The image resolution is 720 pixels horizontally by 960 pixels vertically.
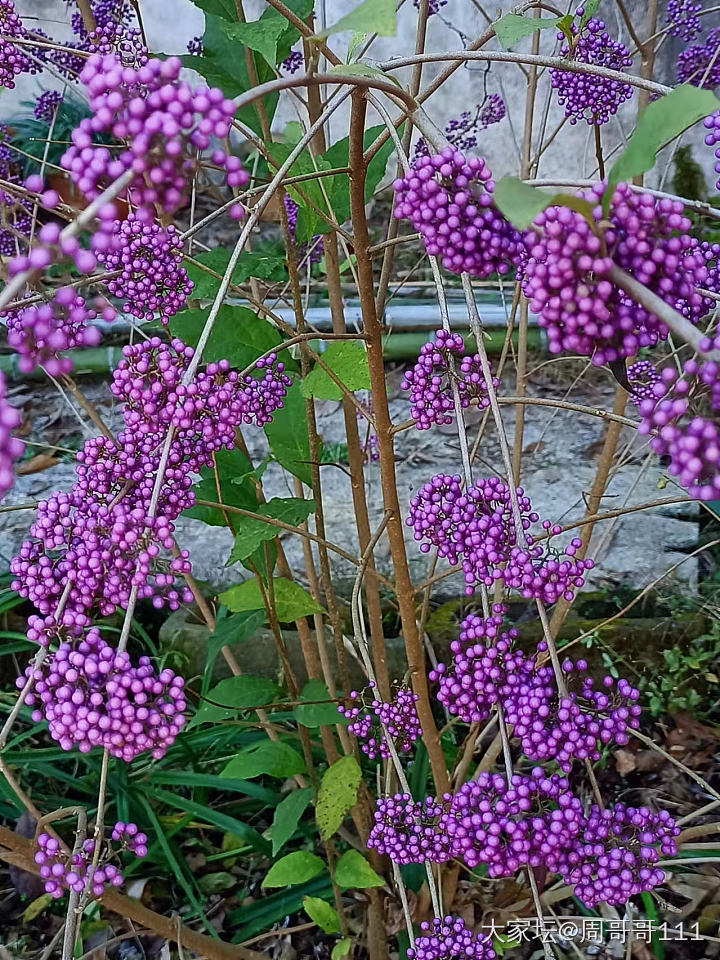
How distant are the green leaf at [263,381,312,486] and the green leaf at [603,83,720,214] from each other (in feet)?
2.68

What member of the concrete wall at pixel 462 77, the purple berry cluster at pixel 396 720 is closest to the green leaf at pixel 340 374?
the purple berry cluster at pixel 396 720

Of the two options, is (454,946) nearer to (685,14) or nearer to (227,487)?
(227,487)

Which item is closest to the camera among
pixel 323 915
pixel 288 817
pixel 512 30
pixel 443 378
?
pixel 512 30

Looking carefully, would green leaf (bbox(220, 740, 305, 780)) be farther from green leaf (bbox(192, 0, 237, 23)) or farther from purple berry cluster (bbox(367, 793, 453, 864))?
green leaf (bbox(192, 0, 237, 23))

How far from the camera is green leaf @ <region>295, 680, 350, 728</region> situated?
1323mm

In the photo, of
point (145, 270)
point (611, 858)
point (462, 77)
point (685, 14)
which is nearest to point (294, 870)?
point (611, 858)

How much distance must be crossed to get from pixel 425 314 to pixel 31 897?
7.85 ft

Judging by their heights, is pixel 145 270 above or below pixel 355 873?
above

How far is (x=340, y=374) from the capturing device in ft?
3.74

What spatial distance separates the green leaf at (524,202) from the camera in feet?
1.44

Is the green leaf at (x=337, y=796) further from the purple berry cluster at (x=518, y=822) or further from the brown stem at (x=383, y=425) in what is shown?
the purple berry cluster at (x=518, y=822)

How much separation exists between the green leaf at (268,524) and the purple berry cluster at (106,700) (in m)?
0.37

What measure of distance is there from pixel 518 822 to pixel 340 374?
0.61m

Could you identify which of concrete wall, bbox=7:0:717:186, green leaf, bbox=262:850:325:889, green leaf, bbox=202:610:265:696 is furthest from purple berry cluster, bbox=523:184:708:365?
concrete wall, bbox=7:0:717:186
